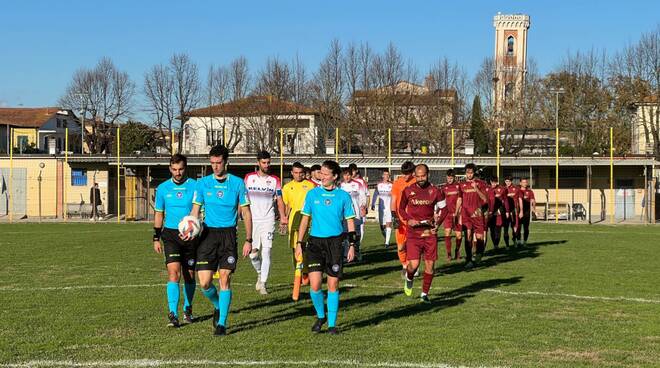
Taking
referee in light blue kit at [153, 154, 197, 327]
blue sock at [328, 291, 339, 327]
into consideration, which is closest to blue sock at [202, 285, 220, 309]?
referee in light blue kit at [153, 154, 197, 327]

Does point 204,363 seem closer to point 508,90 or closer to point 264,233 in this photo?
point 264,233

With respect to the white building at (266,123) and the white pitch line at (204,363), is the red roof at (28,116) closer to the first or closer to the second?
the white building at (266,123)

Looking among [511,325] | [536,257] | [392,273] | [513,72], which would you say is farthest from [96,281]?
[513,72]

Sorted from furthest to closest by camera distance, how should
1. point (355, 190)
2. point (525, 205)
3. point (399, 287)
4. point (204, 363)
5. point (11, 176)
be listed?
point (11, 176), point (525, 205), point (355, 190), point (399, 287), point (204, 363)

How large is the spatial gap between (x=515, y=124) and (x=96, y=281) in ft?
159

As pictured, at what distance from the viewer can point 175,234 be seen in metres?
9.84

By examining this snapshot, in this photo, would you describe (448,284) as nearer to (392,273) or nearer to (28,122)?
(392,273)

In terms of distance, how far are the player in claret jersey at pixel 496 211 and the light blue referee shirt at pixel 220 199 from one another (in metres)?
10.7

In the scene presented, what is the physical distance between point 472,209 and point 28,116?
3134 inches

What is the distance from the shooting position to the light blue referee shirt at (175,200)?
9977 mm

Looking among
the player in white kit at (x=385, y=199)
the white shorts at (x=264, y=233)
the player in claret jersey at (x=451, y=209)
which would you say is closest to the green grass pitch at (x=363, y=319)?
the player in claret jersey at (x=451, y=209)

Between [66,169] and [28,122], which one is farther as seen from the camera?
[28,122]

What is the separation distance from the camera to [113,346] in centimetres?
855

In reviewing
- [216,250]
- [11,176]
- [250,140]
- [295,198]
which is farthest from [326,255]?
[250,140]
